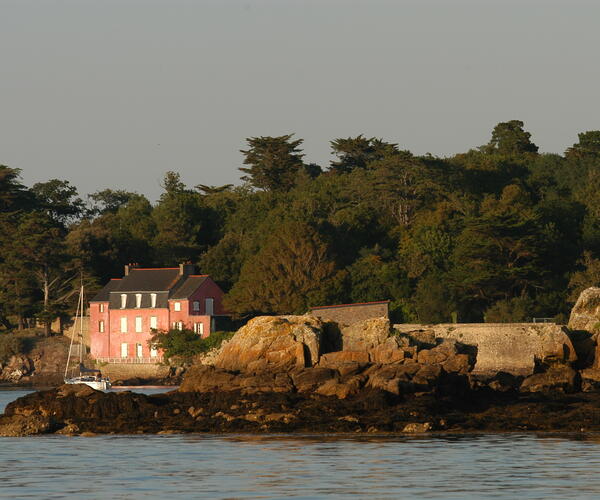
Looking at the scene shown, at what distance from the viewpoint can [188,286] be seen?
8238cm

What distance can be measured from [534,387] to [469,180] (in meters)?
48.8

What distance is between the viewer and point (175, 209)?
9431 cm

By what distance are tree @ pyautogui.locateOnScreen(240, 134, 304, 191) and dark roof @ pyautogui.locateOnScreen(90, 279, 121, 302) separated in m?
26.8

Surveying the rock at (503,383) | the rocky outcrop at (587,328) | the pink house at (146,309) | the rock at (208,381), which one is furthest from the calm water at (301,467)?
the pink house at (146,309)

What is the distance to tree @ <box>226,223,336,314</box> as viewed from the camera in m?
74.9

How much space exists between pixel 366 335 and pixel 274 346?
3.11 m

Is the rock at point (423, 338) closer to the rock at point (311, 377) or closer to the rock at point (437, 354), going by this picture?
the rock at point (437, 354)

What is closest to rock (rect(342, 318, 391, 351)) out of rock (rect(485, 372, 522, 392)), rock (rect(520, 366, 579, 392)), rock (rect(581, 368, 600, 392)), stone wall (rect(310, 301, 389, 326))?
rock (rect(485, 372, 522, 392))

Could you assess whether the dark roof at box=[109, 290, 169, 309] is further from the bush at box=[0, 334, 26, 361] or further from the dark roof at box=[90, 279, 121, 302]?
the bush at box=[0, 334, 26, 361]

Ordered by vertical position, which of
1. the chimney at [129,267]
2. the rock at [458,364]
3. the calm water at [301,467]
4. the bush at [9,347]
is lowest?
the calm water at [301,467]

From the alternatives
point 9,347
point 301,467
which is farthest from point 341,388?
point 9,347

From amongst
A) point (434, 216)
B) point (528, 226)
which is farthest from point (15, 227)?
point (528, 226)

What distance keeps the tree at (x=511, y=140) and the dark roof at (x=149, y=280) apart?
3791 cm

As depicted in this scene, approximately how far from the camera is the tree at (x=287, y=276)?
246 feet
